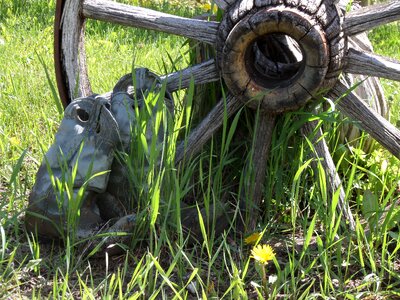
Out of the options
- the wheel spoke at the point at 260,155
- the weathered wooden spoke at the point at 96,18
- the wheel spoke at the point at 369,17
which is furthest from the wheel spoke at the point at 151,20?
the wheel spoke at the point at 369,17

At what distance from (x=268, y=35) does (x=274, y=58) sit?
0.99 ft

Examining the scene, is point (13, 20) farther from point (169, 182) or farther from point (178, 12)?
point (169, 182)

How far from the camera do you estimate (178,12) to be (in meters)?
6.93

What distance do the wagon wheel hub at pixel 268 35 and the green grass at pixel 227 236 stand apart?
106 mm

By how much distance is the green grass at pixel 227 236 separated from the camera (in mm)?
2510

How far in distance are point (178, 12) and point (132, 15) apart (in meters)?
3.90

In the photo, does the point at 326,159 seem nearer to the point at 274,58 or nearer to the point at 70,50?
the point at 274,58

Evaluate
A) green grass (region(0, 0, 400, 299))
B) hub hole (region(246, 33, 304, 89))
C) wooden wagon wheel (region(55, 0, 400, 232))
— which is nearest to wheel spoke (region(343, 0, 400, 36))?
wooden wagon wheel (region(55, 0, 400, 232))

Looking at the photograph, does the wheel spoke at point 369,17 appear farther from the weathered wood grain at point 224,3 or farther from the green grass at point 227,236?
the weathered wood grain at point 224,3

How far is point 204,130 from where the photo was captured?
9.88ft

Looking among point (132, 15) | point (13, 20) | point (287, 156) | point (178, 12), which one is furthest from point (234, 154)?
point (178, 12)

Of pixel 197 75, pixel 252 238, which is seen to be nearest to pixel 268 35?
pixel 197 75

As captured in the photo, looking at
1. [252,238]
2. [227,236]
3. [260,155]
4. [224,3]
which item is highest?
[224,3]

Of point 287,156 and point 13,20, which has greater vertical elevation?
point 287,156
